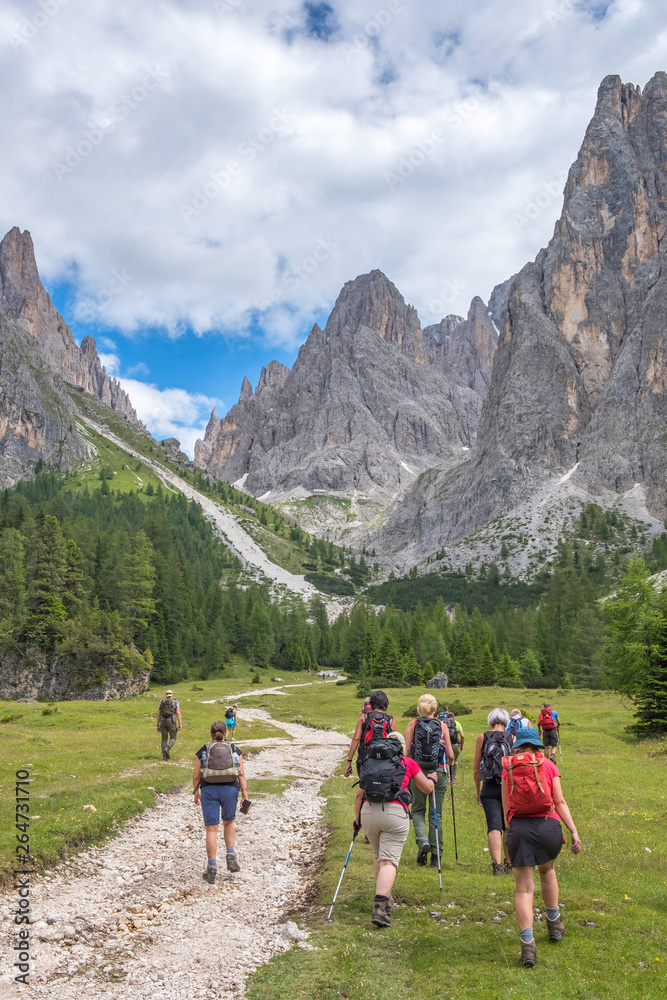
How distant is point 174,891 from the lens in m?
11.9

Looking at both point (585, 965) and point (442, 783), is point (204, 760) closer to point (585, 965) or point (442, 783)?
point (442, 783)

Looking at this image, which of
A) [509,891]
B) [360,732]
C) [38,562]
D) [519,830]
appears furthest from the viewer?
[38,562]

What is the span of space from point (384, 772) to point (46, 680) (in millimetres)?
59592

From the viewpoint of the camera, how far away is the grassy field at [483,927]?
7.79m

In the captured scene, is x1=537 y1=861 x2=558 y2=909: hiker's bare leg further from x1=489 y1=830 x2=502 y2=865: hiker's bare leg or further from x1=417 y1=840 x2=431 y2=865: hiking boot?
A: x1=417 y1=840 x2=431 y2=865: hiking boot

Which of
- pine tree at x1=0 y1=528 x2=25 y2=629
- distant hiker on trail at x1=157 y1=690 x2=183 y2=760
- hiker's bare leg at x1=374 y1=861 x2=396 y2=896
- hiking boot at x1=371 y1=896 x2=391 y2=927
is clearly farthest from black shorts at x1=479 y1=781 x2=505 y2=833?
pine tree at x1=0 y1=528 x2=25 y2=629

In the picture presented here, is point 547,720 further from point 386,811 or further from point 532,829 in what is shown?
point 532,829

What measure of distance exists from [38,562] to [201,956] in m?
67.3

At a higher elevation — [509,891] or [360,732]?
[360,732]

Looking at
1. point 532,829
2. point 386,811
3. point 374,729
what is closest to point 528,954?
point 532,829

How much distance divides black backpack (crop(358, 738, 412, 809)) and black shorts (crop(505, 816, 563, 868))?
76.4 inches

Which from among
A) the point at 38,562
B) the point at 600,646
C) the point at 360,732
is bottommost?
the point at 600,646

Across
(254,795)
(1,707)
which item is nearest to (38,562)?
(1,707)

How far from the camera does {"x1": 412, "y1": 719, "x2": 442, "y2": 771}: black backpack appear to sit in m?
12.8
